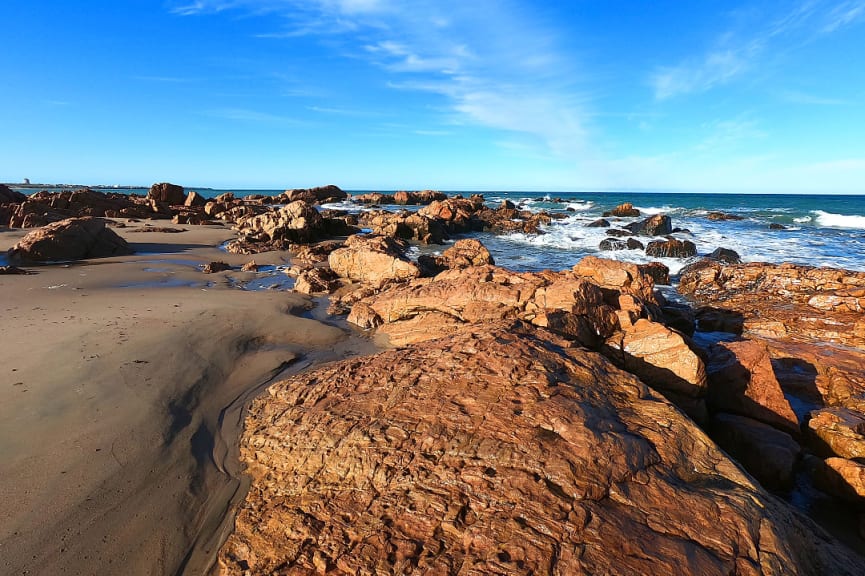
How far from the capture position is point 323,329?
20.7ft

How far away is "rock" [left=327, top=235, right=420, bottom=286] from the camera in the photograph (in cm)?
955

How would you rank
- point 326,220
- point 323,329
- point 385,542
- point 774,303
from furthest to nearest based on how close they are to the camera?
point 326,220 → point 774,303 → point 323,329 → point 385,542

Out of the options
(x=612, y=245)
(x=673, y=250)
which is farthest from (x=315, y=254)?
(x=673, y=250)

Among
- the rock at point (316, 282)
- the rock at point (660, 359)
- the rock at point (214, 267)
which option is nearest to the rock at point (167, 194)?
the rock at point (214, 267)

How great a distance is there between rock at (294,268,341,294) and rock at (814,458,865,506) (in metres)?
8.04

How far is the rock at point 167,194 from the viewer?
3238cm

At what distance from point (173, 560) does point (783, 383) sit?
7.02 meters

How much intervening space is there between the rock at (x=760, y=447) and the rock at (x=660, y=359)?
1.31ft

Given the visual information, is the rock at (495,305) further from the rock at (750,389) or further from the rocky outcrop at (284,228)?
the rocky outcrop at (284,228)

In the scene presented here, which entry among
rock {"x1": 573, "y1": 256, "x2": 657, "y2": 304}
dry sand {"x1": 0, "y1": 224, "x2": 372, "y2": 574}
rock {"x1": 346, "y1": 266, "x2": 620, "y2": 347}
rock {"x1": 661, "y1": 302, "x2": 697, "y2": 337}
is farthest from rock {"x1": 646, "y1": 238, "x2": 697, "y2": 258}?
dry sand {"x1": 0, "y1": 224, "x2": 372, "y2": 574}

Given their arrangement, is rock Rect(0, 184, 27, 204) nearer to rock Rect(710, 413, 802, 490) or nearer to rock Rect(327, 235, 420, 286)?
rock Rect(327, 235, 420, 286)

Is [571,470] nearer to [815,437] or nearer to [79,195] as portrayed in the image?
[815,437]

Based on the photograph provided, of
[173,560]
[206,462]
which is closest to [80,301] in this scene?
[206,462]

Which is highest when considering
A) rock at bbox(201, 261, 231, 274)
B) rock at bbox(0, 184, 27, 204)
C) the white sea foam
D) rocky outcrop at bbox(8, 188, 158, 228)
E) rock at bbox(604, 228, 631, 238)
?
rock at bbox(0, 184, 27, 204)
